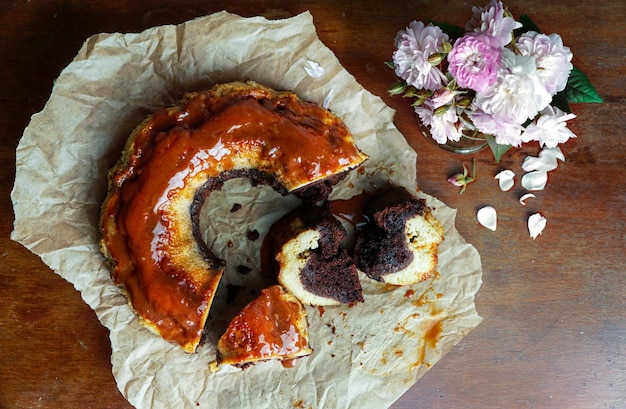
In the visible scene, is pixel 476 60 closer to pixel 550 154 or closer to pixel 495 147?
pixel 495 147

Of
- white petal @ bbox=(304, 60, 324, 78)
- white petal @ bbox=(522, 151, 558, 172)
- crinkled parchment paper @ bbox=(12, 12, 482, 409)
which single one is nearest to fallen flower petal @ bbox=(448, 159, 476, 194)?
crinkled parchment paper @ bbox=(12, 12, 482, 409)

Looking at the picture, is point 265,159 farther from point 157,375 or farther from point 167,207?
point 157,375

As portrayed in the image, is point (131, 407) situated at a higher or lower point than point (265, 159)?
lower

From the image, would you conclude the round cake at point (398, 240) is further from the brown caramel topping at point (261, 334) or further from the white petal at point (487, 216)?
the brown caramel topping at point (261, 334)

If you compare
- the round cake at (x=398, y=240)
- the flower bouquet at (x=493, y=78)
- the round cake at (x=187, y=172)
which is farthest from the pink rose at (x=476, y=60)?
the round cake at (x=398, y=240)


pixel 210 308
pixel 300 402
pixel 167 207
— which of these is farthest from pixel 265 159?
pixel 300 402

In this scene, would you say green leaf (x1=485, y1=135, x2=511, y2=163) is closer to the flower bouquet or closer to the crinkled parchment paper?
the flower bouquet
